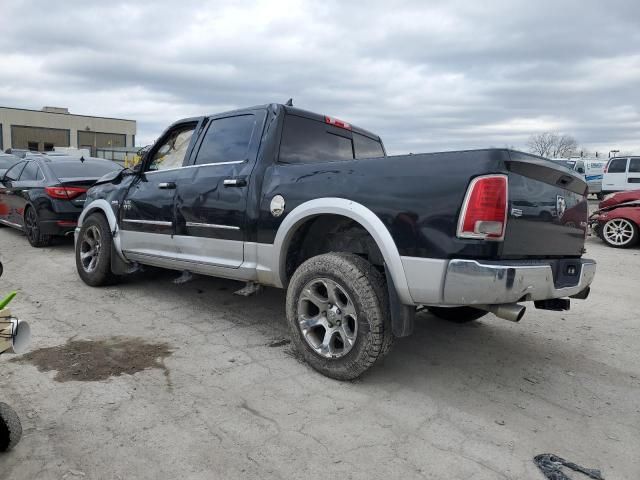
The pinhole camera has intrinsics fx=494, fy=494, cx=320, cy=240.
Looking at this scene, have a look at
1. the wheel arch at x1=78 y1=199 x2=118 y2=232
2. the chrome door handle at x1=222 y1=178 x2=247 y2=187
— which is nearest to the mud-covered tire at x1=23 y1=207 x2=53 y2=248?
the wheel arch at x1=78 y1=199 x2=118 y2=232

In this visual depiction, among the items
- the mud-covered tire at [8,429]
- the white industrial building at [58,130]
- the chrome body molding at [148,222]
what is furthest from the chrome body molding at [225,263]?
the white industrial building at [58,130]

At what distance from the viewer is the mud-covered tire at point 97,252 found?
5371 mm

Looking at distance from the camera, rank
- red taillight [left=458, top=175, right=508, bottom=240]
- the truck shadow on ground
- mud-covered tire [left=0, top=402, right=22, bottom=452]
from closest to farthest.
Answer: mud-covered tire [left=0, top=402, right=22, bottom=452] < red taillight [left=458, top=175, right=508, bottom=240] < the truck shadow on ground

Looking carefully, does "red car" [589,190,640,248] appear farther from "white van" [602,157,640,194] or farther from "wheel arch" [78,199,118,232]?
"white van" [602,157,640,194]

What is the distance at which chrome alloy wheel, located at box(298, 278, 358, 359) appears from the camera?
3.20 meters

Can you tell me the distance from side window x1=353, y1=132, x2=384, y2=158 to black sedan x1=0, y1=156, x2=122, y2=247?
16.5 feet

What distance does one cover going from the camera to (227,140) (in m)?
4.31

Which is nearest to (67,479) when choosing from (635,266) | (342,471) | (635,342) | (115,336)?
(342,471)

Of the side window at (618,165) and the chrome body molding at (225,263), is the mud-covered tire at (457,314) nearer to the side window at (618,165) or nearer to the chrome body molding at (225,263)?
the chrome body molding at (225,263)

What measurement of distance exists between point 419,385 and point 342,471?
111 cm

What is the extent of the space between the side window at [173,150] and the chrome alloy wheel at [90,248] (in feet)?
3.51

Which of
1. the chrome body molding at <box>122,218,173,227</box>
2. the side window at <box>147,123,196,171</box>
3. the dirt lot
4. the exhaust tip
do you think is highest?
the side window at <box>147,123,196,171</box>

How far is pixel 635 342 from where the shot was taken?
13.9 ft

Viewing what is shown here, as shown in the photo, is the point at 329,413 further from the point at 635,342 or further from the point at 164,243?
the point at 635,342
